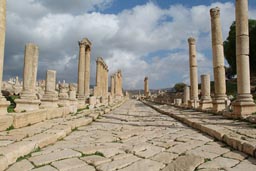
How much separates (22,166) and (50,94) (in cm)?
978

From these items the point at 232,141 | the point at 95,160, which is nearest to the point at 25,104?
the point at 95,160

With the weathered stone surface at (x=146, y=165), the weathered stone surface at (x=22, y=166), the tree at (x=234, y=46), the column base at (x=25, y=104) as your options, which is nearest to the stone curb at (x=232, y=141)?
the weathered stone surface at (x=146, y=165)

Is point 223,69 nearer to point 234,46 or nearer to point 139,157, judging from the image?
point 139,157

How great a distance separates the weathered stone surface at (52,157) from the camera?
4508 mm

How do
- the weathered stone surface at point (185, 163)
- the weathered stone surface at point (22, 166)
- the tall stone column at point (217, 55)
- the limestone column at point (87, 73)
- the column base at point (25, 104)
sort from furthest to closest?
the limestone column at point (87, 73), the tall stone column at point (217, 55), the column base at point (25, 104), the weathered stone surface at point (185, 163), the weathered stone surface at point (22, 166)

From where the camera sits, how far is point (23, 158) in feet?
15.5

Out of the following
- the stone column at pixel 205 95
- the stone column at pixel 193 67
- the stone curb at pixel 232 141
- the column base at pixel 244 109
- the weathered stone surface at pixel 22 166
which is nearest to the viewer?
the weathered stone surface at pixel 22 166

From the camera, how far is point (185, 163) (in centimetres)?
446

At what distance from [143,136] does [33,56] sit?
7.34 meters

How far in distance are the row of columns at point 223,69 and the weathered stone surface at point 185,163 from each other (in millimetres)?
6978

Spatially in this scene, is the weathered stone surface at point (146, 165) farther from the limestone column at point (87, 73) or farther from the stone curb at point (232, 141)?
the limestone column at point (87, 73)

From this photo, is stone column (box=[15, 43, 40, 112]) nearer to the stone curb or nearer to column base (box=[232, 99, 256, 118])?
the stone curb

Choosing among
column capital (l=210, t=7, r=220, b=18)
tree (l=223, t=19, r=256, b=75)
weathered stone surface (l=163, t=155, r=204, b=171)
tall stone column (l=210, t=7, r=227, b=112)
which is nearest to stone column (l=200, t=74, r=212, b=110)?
tall stone column (l=210, t=7, r=227, b=112)

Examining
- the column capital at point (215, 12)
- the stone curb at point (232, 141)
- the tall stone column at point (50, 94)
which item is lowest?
the stone curb at point (232, 141)
